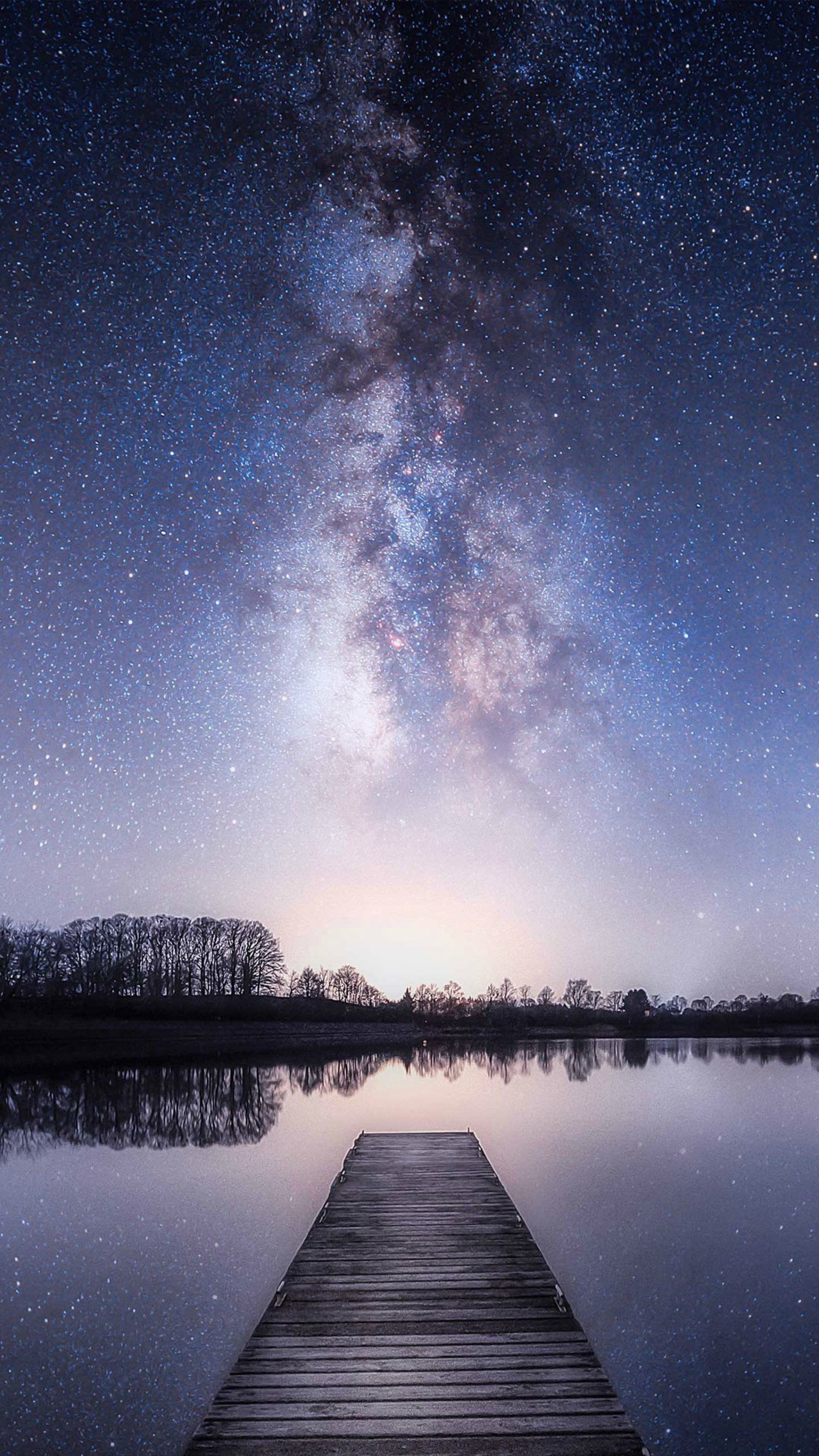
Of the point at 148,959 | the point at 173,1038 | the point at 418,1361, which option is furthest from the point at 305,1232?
the point at 148,959

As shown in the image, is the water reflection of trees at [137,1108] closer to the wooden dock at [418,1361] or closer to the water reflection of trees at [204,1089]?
the water reflection of trees at [204,1089]

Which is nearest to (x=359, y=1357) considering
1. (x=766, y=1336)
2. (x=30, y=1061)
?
(x=766, y=1336)

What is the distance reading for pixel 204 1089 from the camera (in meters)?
48.4

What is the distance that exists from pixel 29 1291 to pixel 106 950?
13194 cm

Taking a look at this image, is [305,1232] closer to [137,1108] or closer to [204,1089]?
[137,1108]

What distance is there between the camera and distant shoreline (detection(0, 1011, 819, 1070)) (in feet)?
257

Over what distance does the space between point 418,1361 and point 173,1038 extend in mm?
96988

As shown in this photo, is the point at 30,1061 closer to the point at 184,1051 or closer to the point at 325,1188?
the point at 184,1051

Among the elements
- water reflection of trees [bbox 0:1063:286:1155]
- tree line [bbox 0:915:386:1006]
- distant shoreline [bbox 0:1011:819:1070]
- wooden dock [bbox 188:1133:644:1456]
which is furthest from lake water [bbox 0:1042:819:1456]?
tree line [bbox 0:915:386:1006]

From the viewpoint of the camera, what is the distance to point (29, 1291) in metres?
15.3

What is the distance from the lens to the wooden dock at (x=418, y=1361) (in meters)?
7.48

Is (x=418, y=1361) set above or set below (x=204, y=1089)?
above

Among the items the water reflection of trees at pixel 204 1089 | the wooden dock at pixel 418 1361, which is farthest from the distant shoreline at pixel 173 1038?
the wooden dock at pixel 418 1361

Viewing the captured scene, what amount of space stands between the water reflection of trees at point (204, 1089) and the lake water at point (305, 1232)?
0.32 meters
